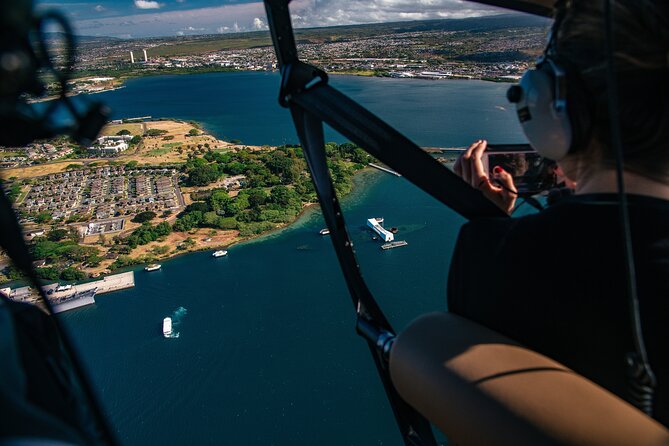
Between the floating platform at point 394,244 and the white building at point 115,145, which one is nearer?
the floating platform at point 394,244

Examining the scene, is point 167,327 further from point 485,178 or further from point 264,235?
point 485,178

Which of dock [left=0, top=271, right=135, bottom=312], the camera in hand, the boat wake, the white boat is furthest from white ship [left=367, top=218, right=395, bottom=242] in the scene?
the camera in hand

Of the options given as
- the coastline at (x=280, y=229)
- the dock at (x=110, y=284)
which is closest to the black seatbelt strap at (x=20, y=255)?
the dock at (x=110, y=284)

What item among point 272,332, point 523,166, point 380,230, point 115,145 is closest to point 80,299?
point 272,332

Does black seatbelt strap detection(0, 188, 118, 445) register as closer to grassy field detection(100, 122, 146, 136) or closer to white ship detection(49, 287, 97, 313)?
white ship detection(49, 287, 97, 313)

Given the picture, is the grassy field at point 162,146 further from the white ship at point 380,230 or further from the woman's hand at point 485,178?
the woman's hand at point 485,178

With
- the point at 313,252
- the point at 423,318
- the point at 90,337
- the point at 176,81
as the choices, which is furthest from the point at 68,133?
the point at 176,81
